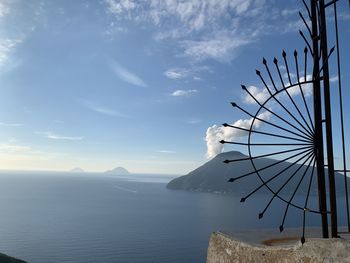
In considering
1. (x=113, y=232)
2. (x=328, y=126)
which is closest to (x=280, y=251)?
(x=328, y=126)

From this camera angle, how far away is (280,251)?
1067cm

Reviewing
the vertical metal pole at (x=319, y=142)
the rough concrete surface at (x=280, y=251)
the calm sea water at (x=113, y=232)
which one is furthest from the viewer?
the calm sea water at (x=113, y=232)

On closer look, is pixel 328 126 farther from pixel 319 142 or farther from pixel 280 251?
pixel 280 251

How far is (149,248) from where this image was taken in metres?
109

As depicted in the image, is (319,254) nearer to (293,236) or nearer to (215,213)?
(293,236)

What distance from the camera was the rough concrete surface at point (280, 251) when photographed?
351 inches

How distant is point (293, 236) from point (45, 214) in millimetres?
175680

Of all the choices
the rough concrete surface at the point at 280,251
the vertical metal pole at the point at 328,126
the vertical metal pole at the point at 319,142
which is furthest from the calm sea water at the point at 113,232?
the vertical metal pole at the point at 328,126

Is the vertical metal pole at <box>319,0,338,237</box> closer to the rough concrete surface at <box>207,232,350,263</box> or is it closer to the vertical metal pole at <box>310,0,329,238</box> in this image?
the vertical metal pole at <box>310,0,329,238</box>

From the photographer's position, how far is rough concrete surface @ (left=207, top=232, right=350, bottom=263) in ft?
29.2

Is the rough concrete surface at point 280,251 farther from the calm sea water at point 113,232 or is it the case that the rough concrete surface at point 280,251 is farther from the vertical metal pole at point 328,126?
the calm sea water at point 113,232

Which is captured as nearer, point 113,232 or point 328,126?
point 328,126

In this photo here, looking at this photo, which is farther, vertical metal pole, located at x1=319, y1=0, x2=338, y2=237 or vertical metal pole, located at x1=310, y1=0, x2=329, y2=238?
vertical metal pole, located at x1=310, y1=0, x2=329, y2=238

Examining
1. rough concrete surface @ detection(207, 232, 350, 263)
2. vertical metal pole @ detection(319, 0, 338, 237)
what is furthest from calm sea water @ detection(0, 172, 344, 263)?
vertical metal pole @ detection(319, 0, 338, 237)
